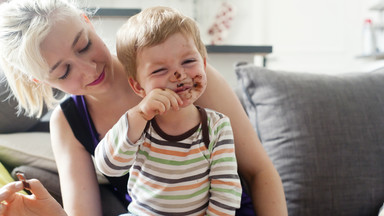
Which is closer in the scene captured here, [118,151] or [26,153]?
[118,151]

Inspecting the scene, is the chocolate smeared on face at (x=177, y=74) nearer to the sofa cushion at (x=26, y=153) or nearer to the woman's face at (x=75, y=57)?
the woman's face at (x=75, y=57)

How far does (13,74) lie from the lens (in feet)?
3.05

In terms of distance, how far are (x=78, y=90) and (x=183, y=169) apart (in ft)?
1.11

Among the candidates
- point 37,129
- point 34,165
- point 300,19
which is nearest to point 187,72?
point 34,165

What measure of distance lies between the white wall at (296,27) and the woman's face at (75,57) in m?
2.64

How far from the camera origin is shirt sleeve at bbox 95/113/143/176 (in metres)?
0.66

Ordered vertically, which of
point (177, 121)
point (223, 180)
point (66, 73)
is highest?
point (66, 73)

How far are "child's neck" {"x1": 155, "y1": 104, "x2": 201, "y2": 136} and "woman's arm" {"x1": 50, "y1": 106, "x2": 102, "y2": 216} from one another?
0.34 metres

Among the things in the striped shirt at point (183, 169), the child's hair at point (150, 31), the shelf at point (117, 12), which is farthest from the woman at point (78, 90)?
the shelf at point (117, 12)

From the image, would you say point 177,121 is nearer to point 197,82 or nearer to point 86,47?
point 197,82

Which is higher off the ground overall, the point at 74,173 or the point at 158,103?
the point at 158,103

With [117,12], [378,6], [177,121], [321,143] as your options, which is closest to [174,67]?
[177,121]

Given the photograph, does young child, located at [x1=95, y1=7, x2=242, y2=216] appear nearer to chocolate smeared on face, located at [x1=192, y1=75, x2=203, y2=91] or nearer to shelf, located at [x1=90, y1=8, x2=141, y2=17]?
chocolate smeared on face, located at [x1=192, y1=75, x2=203, y2=91]

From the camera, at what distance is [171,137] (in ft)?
2.33
